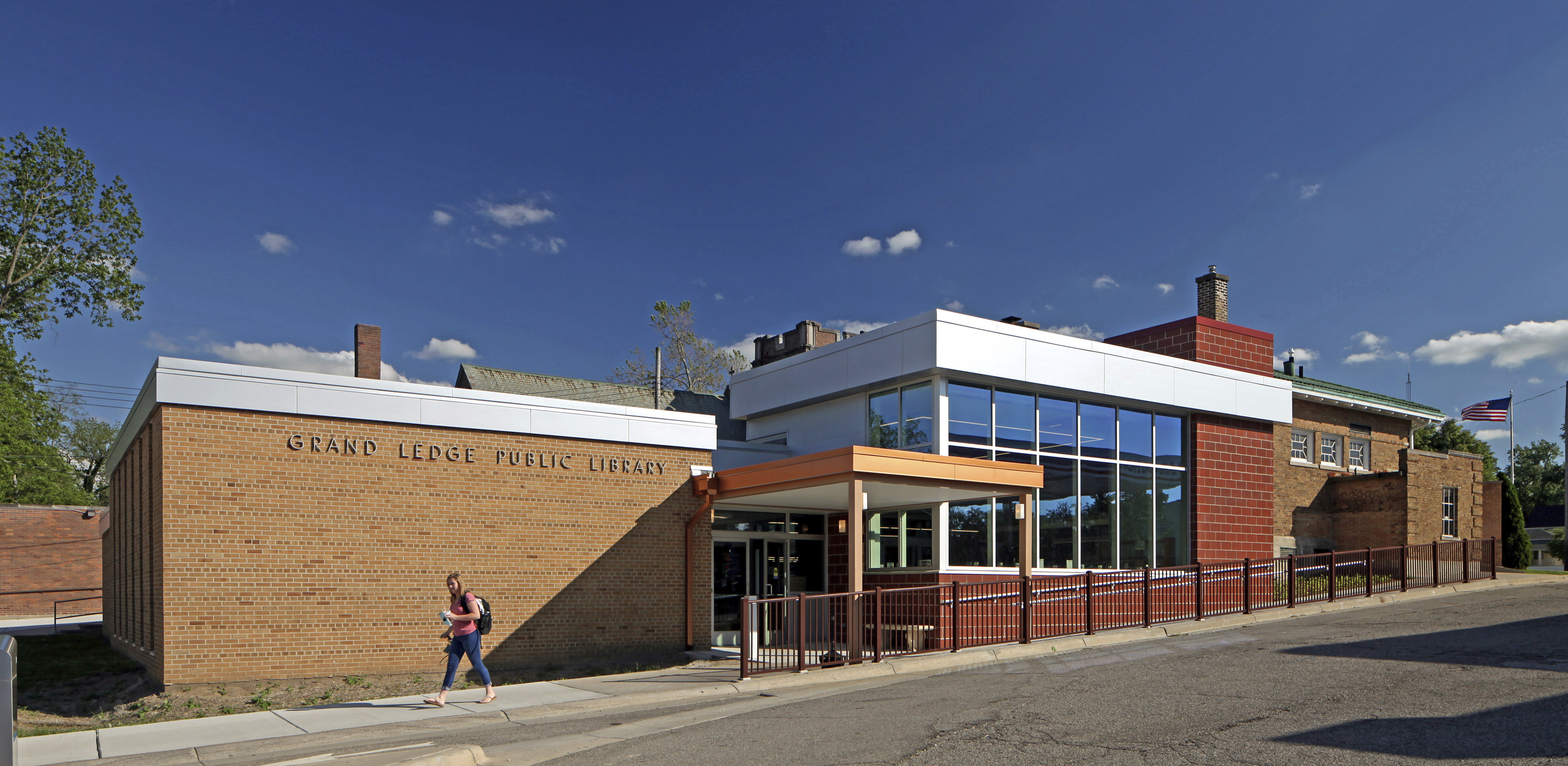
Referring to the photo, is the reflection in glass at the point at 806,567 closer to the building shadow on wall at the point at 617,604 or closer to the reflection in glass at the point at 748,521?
the reflection in glass at the point at 748,521

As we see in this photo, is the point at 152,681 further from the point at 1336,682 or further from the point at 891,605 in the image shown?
the point at 1336,682

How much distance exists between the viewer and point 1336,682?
10586 millimetres

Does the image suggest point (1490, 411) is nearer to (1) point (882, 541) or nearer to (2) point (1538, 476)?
(1) point (882, 541)

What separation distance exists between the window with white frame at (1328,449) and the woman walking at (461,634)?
84.0 feet

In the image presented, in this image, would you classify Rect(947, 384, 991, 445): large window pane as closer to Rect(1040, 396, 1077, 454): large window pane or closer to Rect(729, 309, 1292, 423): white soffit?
Rect(729, 309, 1292, 423): white soffit

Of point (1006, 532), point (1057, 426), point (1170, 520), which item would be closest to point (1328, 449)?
point (1170, 520)

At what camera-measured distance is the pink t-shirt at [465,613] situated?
12820 mm

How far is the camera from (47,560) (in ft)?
123

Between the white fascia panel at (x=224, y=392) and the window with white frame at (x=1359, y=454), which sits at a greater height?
the white fascia panel at (x=224, y=392)

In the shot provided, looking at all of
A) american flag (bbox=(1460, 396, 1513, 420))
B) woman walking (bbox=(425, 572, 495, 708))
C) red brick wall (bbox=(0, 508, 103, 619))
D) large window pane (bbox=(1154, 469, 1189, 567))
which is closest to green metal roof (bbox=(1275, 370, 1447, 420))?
american flag (bbox=(1460, 396, 1513, 420))

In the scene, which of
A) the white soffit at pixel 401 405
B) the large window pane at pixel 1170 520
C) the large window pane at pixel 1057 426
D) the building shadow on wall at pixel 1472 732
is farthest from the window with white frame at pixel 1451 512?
the white soffit at pixel 401 405

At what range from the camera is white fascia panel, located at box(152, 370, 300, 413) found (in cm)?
1445

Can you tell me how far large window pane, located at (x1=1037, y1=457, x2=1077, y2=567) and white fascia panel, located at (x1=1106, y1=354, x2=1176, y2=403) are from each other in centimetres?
194

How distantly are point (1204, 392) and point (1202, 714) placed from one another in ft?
48.9
